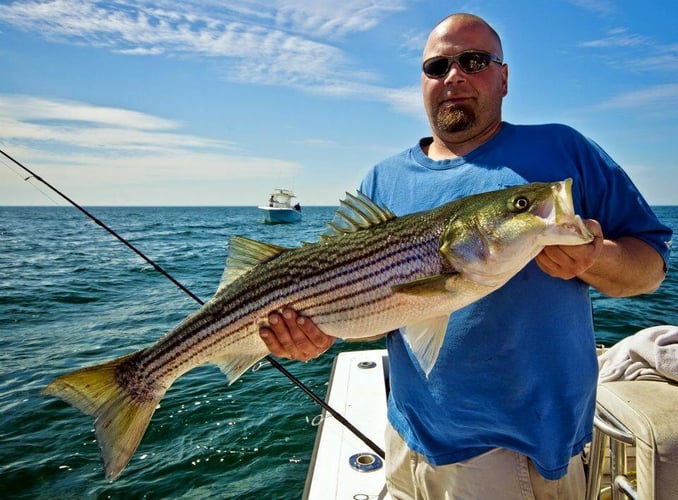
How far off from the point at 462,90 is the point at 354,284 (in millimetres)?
1496

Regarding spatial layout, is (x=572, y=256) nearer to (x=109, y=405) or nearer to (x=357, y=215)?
(x=357, y=215)

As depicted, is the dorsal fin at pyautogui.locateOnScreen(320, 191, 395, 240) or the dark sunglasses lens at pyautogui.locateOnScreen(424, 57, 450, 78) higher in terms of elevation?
the dark sunglasses lens at pyautogui.locateOnScreen(424, 57, 450, 78)

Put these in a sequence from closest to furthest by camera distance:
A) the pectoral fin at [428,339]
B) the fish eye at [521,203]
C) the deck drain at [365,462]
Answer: the fish eye at [521,203] → the pectoral fin at [428,339] → the deck drain at [365,462]

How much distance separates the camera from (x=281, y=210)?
256 feet

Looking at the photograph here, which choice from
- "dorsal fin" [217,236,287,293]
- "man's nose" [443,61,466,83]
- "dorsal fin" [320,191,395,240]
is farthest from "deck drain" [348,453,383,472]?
"man's nose" [443,61,466,83]

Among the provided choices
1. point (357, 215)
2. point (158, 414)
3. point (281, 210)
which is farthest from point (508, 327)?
point (281, 210)

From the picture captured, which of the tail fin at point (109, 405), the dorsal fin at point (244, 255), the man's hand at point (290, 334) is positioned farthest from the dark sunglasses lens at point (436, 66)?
the tail fin at point (109, 405)

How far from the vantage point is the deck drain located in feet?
15.2

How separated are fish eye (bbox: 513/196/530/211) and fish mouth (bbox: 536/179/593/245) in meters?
0.10

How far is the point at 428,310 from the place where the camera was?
9.05 feet

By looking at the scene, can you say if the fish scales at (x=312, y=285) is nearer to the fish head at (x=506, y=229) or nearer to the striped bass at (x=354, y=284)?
the striped bass at (x=354, y=284)

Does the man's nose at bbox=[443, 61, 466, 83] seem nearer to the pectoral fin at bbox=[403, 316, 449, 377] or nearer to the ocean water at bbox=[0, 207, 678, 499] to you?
the pectoral fin at bbox=[403, 316, 449, 377]

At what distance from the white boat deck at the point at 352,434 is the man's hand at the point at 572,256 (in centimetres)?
271

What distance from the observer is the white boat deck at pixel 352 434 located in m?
4.37
